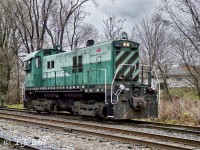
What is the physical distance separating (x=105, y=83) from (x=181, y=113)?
414cm

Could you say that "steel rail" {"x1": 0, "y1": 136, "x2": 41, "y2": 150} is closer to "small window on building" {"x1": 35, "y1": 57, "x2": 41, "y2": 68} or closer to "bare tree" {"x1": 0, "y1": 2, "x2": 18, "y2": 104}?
"small window on building" {"x1": 35, "y1": 57, "x2": 41, "y2": 68}

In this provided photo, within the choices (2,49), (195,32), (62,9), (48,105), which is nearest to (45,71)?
(48,105)

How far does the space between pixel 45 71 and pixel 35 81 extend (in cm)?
95

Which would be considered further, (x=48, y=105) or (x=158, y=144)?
(x=48, y=105)

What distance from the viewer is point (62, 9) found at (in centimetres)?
3012

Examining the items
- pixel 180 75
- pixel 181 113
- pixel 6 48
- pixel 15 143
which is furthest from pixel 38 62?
pixel 180 75

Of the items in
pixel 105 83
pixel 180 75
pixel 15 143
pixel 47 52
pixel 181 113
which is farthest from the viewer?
pixel 180 75

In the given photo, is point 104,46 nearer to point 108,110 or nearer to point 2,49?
point 108,110

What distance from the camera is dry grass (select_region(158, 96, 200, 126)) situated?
43.4 ft

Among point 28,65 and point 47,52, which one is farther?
point 28,65

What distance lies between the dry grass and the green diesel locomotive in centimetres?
169

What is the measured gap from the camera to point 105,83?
1247 centimetres

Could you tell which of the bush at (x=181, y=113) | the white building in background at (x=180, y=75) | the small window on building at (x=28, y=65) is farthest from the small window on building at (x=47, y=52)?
the white building in background at (x=180, y=75)

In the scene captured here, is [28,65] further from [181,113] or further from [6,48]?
[6,48]
